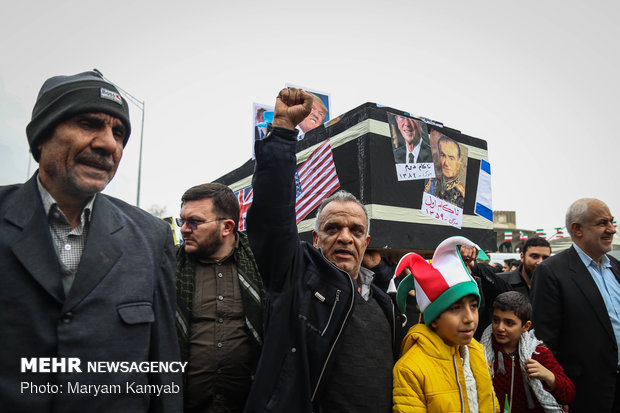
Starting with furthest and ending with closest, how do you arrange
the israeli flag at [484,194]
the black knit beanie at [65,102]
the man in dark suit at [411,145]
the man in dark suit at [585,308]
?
the israeli flag at [484,194] < the man in dark suit at [411,145] < the man in dark suit at [585,308] < the black knit beanie at [65,102]

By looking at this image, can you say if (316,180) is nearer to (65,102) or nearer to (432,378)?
(432,378)

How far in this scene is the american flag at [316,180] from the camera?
392 cm

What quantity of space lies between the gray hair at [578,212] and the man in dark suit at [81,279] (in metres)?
3.62

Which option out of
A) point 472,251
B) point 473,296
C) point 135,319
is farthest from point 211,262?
point 472,251

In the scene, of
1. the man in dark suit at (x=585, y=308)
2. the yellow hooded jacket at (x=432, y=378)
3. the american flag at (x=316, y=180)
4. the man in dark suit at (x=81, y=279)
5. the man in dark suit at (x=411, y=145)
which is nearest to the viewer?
the man in dark suit at (x=81, y=279)

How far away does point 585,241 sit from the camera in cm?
350

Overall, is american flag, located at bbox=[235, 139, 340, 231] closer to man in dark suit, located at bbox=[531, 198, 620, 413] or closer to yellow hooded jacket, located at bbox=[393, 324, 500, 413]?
yellow hooded jacket, located at bbox=[393, 324, 500, 413]

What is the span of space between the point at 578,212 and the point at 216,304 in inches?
132

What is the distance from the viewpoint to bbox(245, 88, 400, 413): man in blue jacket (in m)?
1.66

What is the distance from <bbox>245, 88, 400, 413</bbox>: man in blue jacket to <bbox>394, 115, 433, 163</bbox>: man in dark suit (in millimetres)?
1951

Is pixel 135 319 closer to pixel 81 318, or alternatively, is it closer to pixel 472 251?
pixel 81 318

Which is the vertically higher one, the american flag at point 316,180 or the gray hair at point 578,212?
the american flag at point 316,180

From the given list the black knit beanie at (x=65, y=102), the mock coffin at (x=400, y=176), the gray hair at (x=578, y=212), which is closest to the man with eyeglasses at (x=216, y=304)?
the black knit beanie at (x=65, y=102)

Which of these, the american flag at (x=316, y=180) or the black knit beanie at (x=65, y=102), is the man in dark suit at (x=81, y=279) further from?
the american flag at (x=316, y=180)
